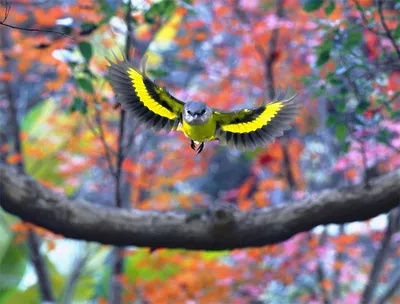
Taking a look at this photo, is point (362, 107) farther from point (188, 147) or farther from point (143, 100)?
point (188, 147)

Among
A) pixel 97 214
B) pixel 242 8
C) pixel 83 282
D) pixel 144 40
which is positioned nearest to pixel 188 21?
pixel 144 40

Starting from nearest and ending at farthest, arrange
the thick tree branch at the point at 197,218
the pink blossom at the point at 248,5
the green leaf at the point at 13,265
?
the thick tree branch at the point at 197,218
the pink blossom at the point at 248,5
the green leaf at the point at 13,265

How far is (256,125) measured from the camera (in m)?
2.37

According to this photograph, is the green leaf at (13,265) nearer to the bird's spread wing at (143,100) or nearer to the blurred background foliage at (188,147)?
the blurred background foliage at (188,147)

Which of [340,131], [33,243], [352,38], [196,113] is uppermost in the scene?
[196,113]

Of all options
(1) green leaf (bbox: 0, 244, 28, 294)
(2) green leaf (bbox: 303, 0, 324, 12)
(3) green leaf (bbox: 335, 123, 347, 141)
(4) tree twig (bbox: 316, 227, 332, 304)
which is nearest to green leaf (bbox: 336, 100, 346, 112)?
(3) green leaf (bbox: 335, 123, 347, 141)

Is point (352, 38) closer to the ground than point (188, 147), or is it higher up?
higher up

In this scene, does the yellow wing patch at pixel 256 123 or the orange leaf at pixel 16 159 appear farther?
the orange leaf at pixel 16 159

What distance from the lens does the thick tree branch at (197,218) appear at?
9.02 feet

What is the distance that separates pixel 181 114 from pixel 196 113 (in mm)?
390

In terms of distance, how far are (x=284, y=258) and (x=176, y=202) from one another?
237cm

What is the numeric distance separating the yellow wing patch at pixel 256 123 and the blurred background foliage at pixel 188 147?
90 centimetres

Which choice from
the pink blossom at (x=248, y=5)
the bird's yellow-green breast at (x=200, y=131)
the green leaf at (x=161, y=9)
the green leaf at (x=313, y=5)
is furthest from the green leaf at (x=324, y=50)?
the pink blossom at (x=248, y=5)

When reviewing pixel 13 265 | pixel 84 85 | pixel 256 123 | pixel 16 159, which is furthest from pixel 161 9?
pixel 13 265
